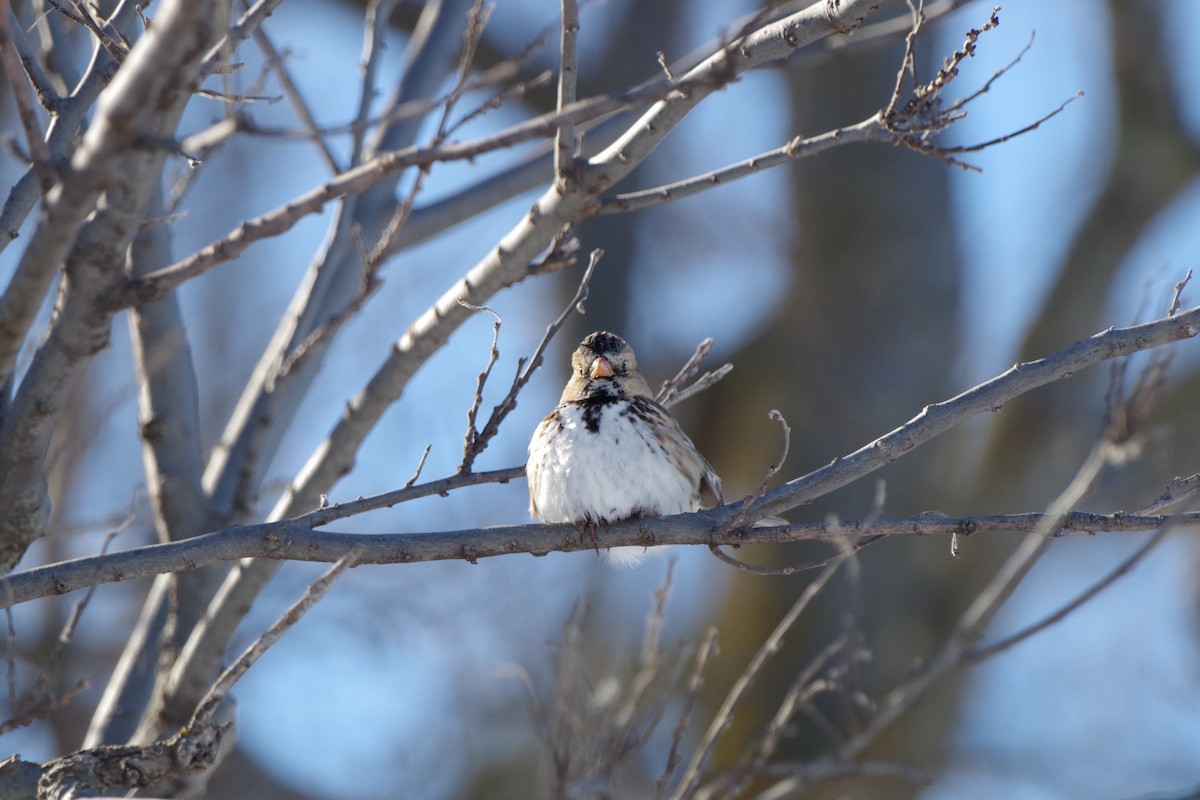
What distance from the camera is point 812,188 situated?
8.01 metres

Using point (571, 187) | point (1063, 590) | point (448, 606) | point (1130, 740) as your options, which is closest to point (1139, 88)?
point (1063, 590)

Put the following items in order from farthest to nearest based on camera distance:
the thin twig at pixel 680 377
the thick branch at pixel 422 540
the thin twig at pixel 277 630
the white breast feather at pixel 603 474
Answer: the white breast feather at pixel 603 474 < the thin twig at pixel 680 377 < the thick branch at pixel 422 540 < the thin twig at pixel 277 630

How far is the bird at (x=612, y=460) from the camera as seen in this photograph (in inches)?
139

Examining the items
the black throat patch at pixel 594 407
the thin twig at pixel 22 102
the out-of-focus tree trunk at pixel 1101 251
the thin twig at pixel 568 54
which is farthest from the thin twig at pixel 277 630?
the out-of-focus tree trunk at pixel 1101 251

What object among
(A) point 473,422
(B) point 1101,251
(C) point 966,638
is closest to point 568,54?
(A) point 473,422

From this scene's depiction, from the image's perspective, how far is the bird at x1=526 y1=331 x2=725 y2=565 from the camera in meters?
3.54

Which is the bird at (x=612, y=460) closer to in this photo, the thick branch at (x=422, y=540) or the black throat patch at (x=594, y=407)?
the black throat patch at (x=594, y=407)

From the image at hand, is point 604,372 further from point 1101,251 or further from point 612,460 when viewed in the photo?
point 1101,251

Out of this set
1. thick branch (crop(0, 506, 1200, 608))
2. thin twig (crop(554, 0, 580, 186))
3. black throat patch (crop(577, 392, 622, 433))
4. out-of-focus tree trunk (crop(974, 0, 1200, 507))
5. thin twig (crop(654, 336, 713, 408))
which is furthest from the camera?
out-of-focus tree trunk (crop(974, 0, 1200, 507))

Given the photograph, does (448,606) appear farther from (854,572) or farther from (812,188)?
(854,572)

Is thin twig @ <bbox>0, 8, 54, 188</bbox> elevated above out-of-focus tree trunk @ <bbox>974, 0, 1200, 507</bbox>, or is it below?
below

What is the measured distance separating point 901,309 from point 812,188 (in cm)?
106

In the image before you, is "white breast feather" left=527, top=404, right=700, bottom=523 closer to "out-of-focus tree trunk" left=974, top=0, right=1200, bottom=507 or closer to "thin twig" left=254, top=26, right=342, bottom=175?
"thin twig" left=254, top=26, right=342, bottom=175

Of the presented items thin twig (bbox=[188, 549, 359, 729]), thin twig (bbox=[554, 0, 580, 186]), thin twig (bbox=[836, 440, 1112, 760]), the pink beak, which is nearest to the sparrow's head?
the pink beak
